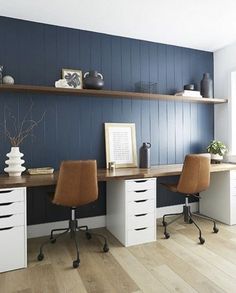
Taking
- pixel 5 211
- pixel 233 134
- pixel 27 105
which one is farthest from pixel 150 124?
pixel 5 211

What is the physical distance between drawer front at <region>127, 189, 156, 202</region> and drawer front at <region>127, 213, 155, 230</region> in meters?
A: 0.19

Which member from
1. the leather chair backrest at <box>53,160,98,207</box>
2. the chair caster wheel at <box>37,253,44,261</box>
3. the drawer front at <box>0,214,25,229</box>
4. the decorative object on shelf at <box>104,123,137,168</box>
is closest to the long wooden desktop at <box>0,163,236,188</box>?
the leather chair backrest at <box>53,160,98,207</box>

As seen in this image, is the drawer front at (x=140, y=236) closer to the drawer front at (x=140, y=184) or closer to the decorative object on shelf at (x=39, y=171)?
the drawer front at (x=140, y=184)

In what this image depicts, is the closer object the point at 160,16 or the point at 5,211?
the point at 5,211

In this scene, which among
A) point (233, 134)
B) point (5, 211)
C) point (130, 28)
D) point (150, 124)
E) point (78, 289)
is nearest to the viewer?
point (78, 289)

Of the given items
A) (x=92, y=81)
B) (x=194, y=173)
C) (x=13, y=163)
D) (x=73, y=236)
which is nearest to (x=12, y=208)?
(x=13, y=163)

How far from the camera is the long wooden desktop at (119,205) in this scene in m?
2.17

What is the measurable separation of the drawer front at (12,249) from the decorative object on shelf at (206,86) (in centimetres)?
300

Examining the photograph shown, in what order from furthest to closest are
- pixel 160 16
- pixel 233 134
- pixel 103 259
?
pixel 233 134, pixel 160 16, pixel 103 259

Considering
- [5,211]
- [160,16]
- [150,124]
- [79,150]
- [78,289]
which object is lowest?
[78,289]

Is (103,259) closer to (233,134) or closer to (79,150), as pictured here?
(79,150)

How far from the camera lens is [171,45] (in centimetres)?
364

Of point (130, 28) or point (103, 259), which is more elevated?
point (130, 28)

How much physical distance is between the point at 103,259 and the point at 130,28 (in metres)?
2.70
